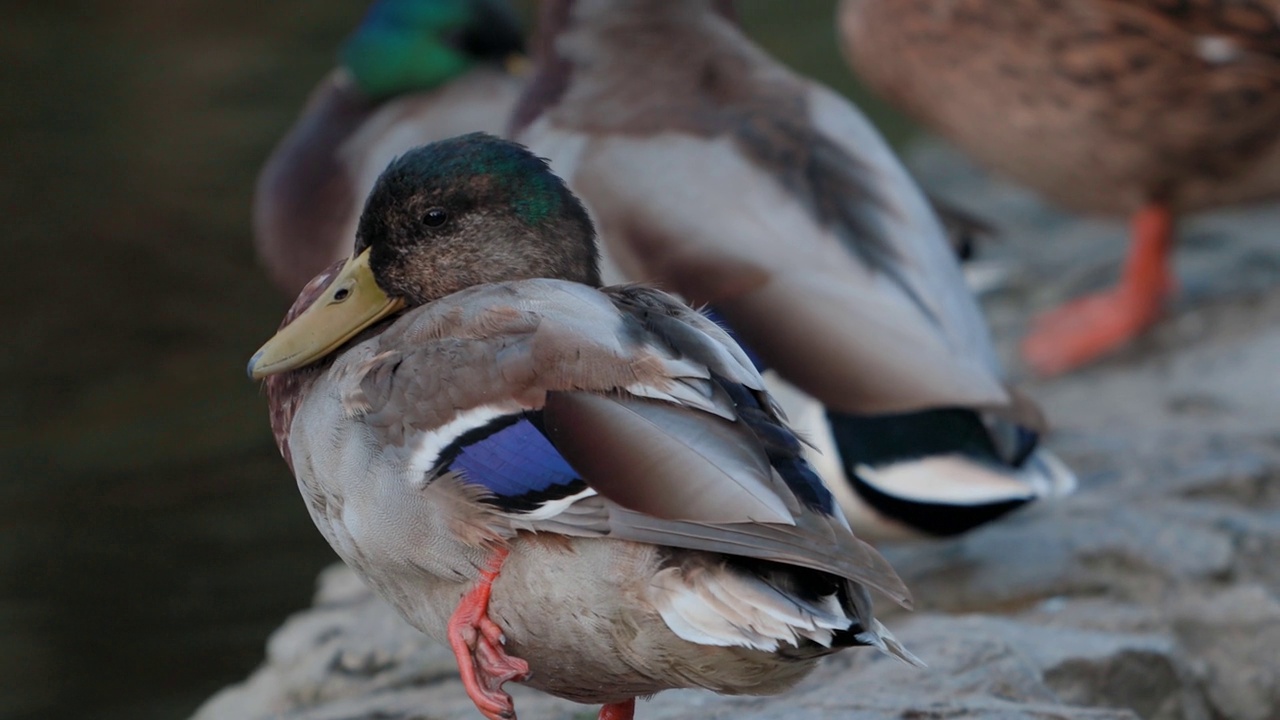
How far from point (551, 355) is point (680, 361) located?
14 cm

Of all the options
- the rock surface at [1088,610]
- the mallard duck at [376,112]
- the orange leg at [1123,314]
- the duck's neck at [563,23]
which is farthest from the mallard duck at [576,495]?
the orange leg at [1123,314]

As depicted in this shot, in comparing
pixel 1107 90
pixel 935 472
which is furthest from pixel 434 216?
pixel 1107 90

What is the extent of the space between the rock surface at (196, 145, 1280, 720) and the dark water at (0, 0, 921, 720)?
2.48ft

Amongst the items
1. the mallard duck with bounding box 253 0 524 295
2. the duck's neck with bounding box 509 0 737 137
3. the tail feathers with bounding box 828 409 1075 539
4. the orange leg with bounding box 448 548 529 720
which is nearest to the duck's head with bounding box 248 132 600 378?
the orange leg with bounding box 448 548 529 720

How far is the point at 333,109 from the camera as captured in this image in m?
4.79

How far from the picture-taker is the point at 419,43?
478 centimetres

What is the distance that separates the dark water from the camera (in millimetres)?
4238

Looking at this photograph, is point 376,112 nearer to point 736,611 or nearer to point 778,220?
point 778,220

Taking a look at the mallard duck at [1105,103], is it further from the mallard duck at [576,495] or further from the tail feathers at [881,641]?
the tail feathers at [881,641]

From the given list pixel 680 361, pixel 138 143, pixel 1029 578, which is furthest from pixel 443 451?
pixel 138 143

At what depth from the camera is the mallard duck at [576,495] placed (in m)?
1.81

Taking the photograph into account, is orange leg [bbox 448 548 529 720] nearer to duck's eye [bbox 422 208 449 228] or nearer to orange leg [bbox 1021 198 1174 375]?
duck's eye [bbox 422 208 449 228]

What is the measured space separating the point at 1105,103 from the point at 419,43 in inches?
73.8

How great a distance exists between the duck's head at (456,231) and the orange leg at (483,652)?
17.8 inches
